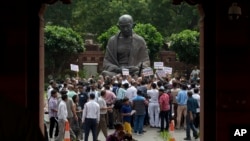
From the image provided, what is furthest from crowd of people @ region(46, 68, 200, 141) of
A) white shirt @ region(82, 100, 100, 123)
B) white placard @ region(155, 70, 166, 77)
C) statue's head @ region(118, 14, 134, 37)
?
statue's head @ region(118, 14, 134, 37)

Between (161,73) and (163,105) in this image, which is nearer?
(163,105)

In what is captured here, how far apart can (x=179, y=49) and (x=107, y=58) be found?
8.81 metres

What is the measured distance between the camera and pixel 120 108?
16.8 m

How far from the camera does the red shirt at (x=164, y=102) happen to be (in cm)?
1591

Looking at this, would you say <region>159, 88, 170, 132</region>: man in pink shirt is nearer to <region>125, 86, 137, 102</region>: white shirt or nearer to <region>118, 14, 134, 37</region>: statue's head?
<region>125, 86, 137, 102</region>: white shirt

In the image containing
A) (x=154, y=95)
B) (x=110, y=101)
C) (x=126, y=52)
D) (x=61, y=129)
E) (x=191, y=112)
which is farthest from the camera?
(x=126, y=52)

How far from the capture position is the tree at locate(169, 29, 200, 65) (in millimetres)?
33250

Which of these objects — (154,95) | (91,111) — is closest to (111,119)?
(154,95)

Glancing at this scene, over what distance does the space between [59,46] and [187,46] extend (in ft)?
25.9

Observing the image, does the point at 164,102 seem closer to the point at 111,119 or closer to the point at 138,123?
the point at 138,123

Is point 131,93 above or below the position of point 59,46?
below
